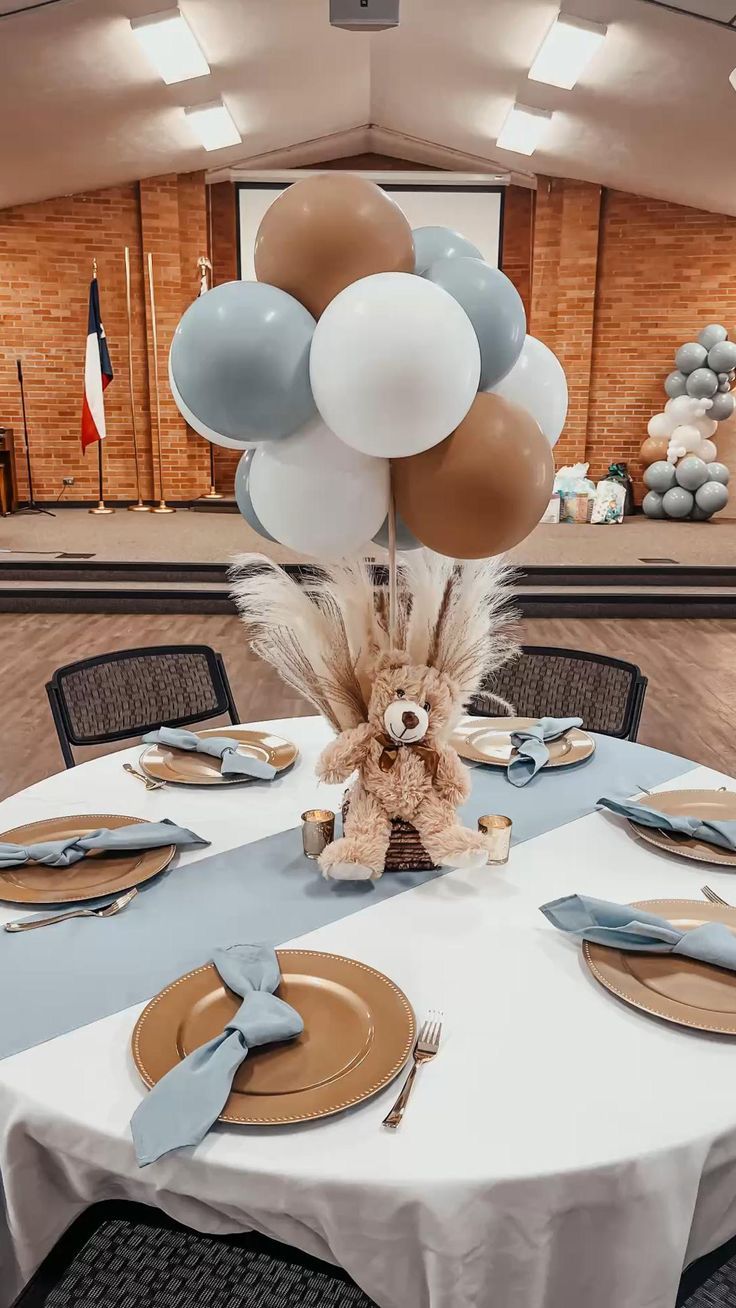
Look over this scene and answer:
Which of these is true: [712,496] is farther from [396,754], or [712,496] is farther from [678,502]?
[396,754]

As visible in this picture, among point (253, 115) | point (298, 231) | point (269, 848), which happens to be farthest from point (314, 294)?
point (253, 115)

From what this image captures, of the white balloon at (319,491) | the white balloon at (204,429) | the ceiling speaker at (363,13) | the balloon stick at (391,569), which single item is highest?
the ceiling speaker at (363,13)

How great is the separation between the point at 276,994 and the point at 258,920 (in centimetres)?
19

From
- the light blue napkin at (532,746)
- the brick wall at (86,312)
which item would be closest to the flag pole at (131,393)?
the brick wall at (86,312)

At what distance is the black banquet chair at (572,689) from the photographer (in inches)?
84.4

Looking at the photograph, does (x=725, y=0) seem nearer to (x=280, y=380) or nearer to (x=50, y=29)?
(x=50, y=29)

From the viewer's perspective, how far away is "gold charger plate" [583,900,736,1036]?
3.34 ft

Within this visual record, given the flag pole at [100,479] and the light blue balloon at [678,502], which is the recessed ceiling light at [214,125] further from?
the light blue balloon at [678,502]

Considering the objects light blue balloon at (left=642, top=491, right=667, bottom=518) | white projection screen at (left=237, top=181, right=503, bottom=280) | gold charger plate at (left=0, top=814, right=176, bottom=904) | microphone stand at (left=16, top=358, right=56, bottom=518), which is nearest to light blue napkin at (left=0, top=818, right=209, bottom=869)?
gold charger plate at (left=0, top=814, right=176, bottom=904)

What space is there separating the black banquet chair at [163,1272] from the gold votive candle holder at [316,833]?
494mm

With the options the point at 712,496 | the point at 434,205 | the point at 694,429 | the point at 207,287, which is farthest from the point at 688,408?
the point at 207,287

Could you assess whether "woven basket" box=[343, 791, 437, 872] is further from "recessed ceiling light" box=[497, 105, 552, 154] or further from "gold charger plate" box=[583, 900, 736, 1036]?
"recessed ceiling light" box=[497, 105, 552, 154]

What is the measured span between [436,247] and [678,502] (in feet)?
25.2

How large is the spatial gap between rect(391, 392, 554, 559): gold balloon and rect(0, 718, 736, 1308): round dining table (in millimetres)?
537
